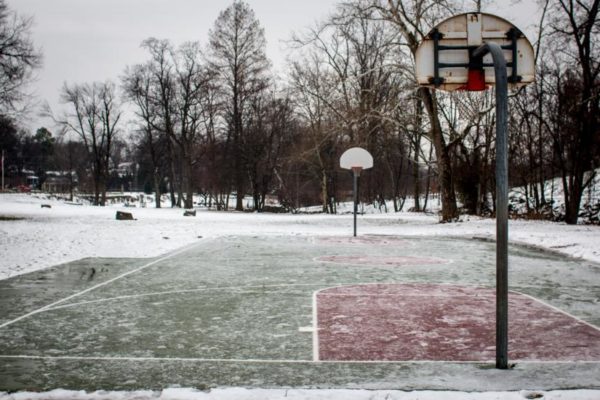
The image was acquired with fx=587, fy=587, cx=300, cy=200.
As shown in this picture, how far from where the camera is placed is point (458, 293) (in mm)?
7656

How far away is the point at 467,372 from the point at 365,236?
44.0 feet

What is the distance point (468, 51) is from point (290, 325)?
3.02 metres

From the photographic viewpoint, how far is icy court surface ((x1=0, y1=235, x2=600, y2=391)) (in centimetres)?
406

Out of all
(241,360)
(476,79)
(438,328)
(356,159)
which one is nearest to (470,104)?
(356,159)

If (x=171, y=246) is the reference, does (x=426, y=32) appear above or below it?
above

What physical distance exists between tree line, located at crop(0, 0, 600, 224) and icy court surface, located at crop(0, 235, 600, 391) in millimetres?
13407

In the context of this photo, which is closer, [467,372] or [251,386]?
[251,386]

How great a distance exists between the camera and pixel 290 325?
5.79 meters

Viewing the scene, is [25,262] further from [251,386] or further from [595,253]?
[595,253]

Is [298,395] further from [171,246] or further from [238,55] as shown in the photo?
[238,55]

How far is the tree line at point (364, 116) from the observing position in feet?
74.3

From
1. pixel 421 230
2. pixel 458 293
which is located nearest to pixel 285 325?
pixel 458 293

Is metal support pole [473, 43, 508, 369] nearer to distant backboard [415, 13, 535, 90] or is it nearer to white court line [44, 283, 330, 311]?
distant backboard [415, 13, 535, 90]

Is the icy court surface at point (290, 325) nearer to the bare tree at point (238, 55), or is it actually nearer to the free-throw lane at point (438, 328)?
the free-throw lane at point (438, 328)
